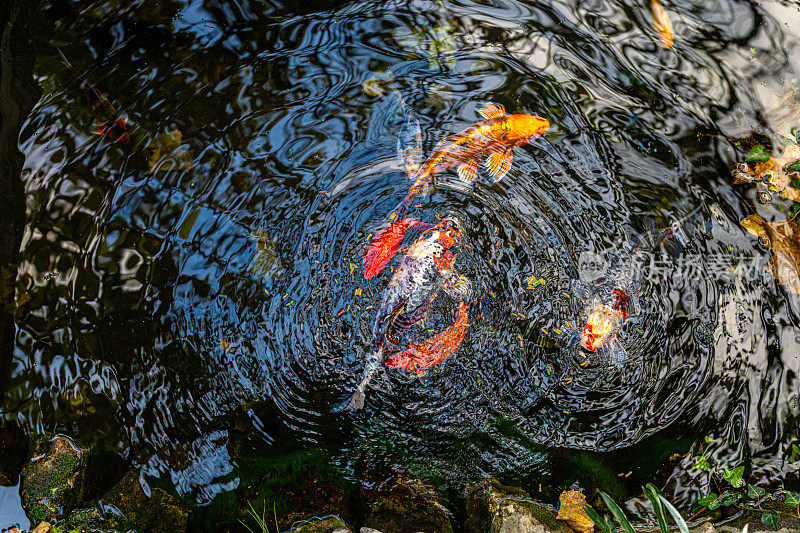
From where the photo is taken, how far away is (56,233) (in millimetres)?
3180

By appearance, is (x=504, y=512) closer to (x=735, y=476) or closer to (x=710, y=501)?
(x=710, y=501)

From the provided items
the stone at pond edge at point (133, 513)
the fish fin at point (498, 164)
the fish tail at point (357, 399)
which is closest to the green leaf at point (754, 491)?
the fish tail at point (357, 399)

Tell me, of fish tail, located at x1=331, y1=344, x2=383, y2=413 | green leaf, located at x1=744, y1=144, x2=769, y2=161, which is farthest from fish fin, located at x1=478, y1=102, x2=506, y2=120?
fish tail, located at x1=331, y1=344, x2=383, y2=413

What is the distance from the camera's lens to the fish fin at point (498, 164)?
336 centimetres

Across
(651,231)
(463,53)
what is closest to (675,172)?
(651,231)

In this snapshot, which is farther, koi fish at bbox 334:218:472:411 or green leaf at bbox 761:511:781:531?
koi fish at bbox 334:218:472:411

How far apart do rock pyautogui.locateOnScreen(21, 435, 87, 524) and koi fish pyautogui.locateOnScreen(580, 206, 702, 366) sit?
315 cm

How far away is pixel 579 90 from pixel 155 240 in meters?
3.08

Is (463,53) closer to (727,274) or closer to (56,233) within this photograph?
(727,274)

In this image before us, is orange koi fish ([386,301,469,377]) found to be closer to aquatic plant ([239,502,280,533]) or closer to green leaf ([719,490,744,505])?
aquatic plant ([239,502,280,533])

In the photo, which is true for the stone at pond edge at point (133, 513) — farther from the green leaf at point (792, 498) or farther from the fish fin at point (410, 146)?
the green leaf at point (792, 498)

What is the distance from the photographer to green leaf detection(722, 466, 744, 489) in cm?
281

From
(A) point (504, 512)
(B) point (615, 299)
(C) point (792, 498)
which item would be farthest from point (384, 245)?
(C) point (792, 498)

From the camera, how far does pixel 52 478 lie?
9.30 feet
